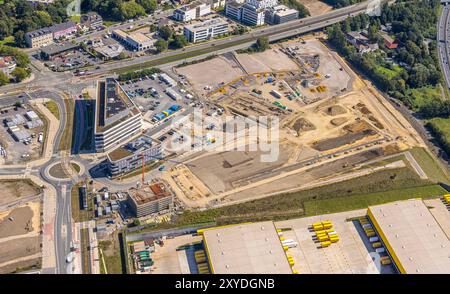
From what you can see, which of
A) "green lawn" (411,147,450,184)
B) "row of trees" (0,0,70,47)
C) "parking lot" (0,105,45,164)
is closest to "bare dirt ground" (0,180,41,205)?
"parking lot" (0,105,45,164)

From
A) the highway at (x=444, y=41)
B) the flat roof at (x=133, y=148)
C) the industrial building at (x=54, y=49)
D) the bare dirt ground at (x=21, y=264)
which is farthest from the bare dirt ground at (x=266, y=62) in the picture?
the bare dirt ground at (x=21, y=264)

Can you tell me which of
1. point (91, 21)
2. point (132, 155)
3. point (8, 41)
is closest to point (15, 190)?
point (132, 155)

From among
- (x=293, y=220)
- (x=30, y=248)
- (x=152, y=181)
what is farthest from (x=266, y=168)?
(x=30, y=248)

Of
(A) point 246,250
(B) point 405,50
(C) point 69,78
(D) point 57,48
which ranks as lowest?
(C) point 69,78

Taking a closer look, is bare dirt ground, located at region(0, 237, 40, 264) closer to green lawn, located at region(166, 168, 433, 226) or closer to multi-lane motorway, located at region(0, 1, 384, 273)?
multi-lane motorway, located at region(0, 1, 384, 273)

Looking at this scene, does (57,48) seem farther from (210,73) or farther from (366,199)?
(366,199)

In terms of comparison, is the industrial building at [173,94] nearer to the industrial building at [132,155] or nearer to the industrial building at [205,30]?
the industrial building at [132,155]
